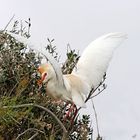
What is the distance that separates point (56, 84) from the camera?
7.89 ft

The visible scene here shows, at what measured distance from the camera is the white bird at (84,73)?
2385 mm

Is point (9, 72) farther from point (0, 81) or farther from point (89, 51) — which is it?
point (89, 51)

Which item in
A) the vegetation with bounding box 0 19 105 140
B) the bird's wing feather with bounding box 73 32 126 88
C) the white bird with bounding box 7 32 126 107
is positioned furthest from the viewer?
the bird's wing feather with bounding box 73 32 126 88

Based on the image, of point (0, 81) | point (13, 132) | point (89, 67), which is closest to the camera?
point (13, 132)

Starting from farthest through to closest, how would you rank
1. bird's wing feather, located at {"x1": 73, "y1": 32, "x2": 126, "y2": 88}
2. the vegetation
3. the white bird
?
bird's wing feather, located at {"x1": 73, "y1": 32, "x2": 126, "y2": 88} < the white bird < the vegetation

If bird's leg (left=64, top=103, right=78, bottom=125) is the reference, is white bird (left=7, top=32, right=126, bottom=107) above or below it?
above

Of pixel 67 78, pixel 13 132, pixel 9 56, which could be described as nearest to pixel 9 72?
pixel 9 56

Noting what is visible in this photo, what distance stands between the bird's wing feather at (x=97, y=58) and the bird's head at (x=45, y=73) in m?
0.20

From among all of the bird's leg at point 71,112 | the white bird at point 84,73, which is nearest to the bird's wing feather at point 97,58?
the white bird at point 84,73

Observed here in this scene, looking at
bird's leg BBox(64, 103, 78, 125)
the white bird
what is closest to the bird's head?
the white bird

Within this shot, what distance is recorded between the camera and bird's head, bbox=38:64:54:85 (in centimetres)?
235

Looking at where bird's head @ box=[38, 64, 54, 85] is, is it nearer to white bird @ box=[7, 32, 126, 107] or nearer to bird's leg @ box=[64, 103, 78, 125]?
white bird @ box=[7, 32, 126, 107]

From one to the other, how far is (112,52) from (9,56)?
1.51 feet

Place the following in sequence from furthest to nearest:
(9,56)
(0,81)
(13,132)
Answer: (9,56)
(0,81)
(13,132)
